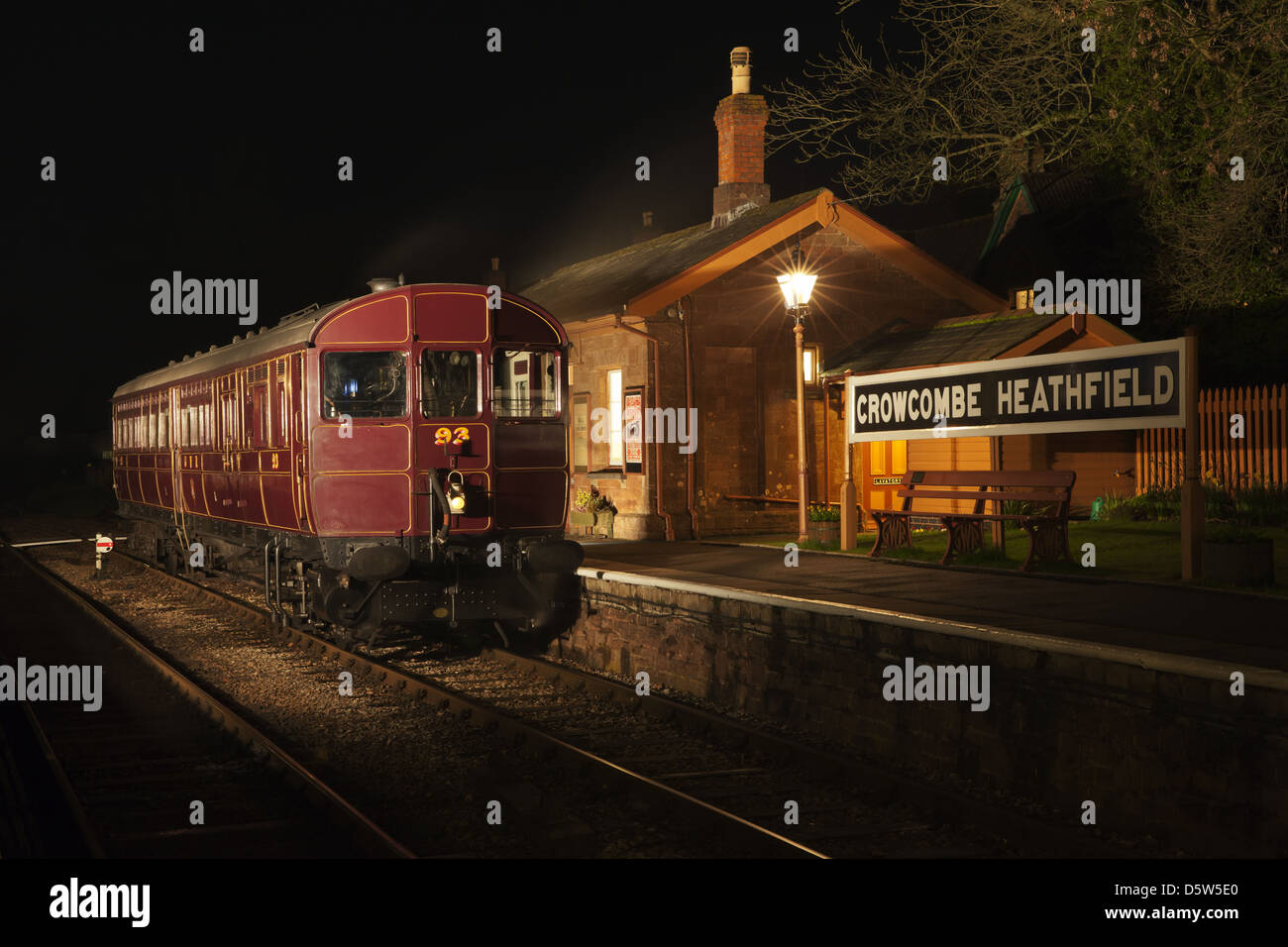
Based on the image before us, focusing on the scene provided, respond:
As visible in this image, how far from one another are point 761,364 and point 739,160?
4.29 m

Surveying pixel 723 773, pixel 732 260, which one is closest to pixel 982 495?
pixel 723 773

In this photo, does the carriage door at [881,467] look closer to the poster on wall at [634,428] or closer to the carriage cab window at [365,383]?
the poster on wall at [634,428]

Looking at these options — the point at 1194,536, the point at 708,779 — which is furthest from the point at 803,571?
the point at 708,779

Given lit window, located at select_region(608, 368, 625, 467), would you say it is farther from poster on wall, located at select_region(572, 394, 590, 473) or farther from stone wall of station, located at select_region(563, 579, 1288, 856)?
stone wall of station, located at select_region(563, 579, 1288, 856)

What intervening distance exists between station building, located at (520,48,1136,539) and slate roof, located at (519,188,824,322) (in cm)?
7

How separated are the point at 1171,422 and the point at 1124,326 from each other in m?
15.4

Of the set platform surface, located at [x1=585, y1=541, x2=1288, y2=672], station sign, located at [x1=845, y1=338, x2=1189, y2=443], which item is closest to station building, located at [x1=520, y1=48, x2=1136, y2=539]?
station sign, located at [x1=845, y1=338, x2=1189, y2=443]

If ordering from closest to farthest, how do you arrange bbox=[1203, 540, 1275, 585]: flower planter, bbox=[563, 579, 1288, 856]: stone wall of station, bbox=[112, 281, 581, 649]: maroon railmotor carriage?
bbox=[563, 579, 1288, 856]: stone wall of station → bbox=[1203, 540, 1275, 585]: flower planter → bbox=[112, 281, 581, 649]: maroon railmotor carriage

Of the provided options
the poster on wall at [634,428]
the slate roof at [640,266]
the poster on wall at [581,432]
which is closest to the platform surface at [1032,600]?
the poster on wall at [634,428]

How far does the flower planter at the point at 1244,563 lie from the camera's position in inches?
397

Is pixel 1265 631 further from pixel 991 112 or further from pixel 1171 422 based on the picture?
pixel 991 112

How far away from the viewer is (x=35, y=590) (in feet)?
59.3

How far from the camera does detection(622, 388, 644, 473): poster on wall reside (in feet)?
58.6

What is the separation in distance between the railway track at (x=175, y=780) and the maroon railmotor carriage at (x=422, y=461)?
5.62 ft
